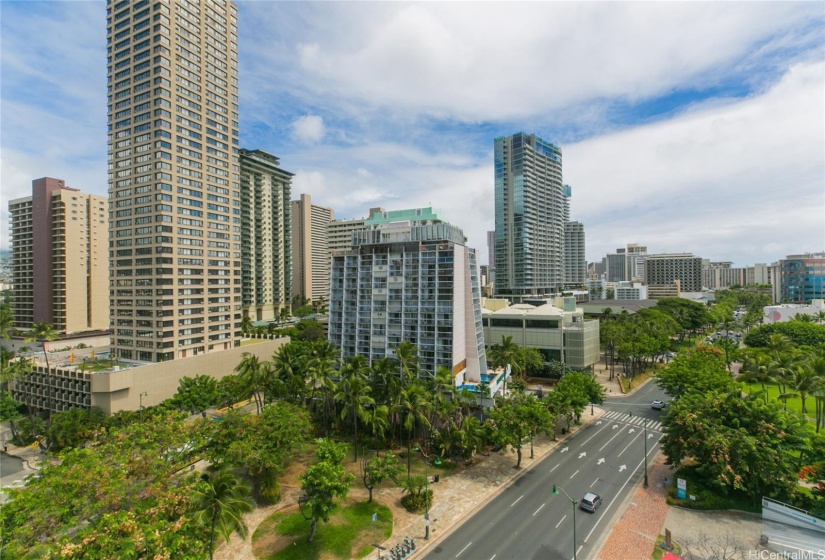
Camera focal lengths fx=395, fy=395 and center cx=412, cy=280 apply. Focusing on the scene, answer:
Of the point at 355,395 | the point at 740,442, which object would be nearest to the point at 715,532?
the point at 740,442

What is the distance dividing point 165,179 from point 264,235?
8800 cm

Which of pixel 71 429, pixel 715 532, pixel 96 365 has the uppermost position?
pixel 96 365

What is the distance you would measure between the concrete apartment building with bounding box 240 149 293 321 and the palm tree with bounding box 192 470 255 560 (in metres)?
138

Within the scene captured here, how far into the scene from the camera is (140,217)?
89.1 meters

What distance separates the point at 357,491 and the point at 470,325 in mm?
45775

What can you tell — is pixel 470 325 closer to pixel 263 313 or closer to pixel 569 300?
pixel 569 300

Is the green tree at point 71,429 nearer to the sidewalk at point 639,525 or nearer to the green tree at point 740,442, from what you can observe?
the sidewalk at point 639,525

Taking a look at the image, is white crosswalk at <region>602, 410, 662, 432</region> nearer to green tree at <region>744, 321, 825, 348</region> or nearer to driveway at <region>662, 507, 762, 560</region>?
driveway at <region>662, 507, 762, 560</region>

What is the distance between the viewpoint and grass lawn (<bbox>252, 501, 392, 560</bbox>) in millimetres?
41344

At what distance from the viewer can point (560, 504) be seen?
163 ft

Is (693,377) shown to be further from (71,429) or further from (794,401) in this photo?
(71,429)

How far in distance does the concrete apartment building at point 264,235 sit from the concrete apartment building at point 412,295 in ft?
276

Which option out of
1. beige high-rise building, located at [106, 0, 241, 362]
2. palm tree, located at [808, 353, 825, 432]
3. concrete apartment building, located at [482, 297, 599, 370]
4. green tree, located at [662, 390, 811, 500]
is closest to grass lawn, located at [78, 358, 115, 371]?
beige high-rise building, located at [106, 0, 241, 362]

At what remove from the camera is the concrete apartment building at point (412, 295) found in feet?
277
